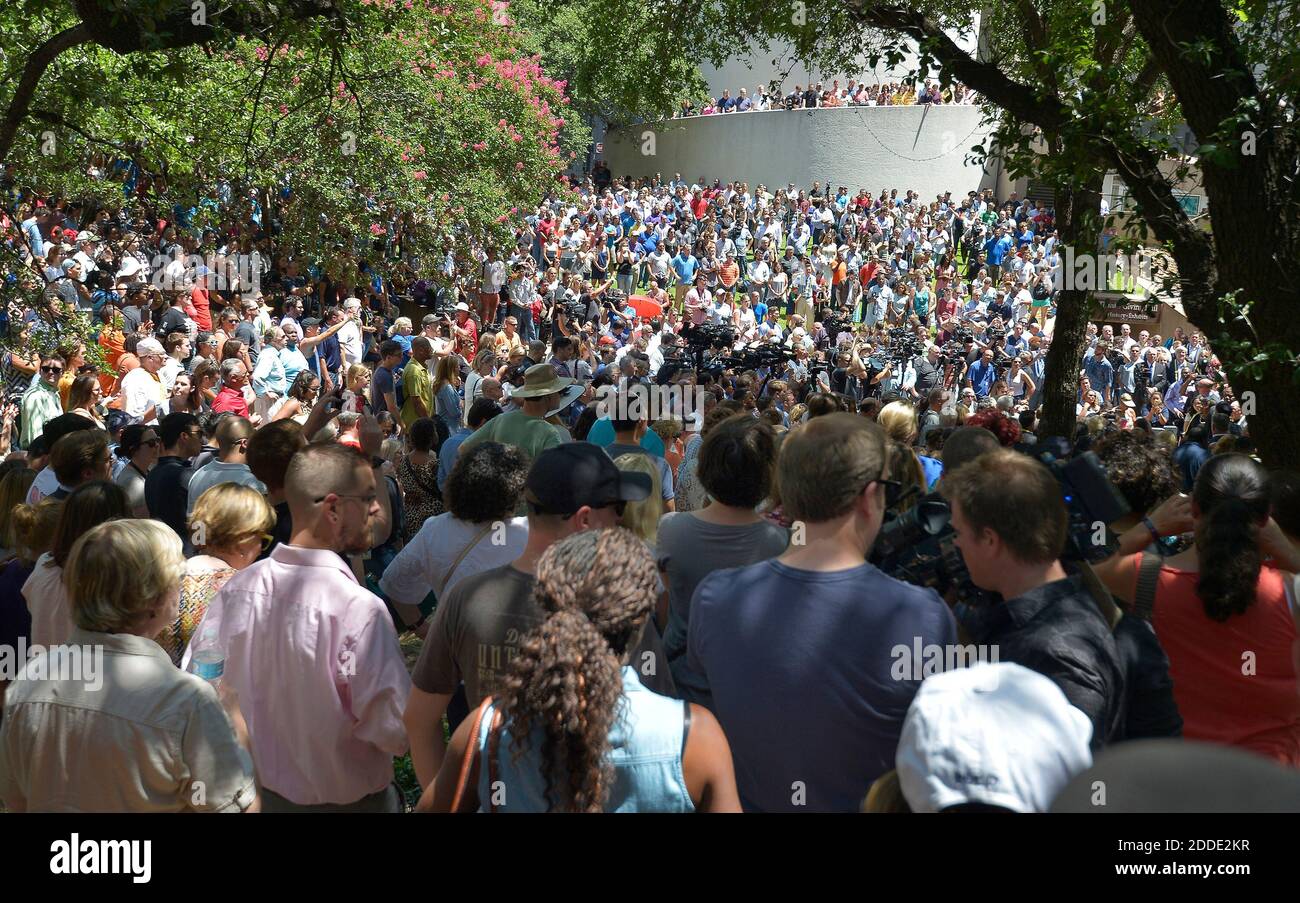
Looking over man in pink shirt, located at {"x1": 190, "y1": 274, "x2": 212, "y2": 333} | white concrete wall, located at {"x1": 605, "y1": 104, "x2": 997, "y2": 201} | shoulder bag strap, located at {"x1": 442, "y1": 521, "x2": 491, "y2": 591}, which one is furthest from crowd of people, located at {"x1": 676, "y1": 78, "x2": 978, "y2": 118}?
shoulder bag strap, located at {"x1": 442, "y1": 521, "x2": 491, "y2": 591}

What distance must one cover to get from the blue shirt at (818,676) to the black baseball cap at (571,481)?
599 millimetres

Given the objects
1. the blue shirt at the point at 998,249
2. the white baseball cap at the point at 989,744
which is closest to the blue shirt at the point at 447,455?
the white baseball cap at the point at 989,744

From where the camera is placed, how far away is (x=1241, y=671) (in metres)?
3.49

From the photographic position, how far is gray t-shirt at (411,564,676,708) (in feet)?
10.2

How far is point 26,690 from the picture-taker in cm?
278

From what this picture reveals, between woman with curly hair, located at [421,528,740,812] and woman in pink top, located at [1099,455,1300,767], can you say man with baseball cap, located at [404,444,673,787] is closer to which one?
woman with curly hair, located at [421,528,740,812]

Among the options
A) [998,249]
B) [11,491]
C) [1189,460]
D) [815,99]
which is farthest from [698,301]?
[11,491]

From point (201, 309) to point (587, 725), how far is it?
1426cm

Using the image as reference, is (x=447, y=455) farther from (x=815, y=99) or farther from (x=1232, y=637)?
(x=815, y=99)

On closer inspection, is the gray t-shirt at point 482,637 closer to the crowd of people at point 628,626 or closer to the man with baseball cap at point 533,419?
the crowd of people at point 628,626

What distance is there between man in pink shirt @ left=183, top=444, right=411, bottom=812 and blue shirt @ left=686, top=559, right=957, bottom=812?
1026mm

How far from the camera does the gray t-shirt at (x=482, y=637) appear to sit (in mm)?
3109
